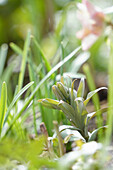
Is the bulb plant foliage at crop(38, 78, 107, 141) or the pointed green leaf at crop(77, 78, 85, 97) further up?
the pointed green leaf at crop(77, 78, 85, 97)

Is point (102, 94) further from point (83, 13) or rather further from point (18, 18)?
point (18, 18)

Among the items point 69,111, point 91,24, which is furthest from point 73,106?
point 91,24

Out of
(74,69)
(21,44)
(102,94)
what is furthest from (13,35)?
(74,69)

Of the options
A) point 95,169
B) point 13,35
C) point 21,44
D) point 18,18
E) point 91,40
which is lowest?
point 95,169

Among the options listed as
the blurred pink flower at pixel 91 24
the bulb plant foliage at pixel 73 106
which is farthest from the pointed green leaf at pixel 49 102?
the blurred pink flower at pixel 91 24

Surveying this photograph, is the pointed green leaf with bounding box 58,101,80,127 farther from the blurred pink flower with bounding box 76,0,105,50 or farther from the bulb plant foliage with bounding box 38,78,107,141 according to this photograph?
the blurred pink flower with bounding box 76,0,105,50

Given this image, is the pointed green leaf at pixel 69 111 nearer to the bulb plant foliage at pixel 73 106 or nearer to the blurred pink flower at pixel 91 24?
the bulb plant foliage at pixel 73 106

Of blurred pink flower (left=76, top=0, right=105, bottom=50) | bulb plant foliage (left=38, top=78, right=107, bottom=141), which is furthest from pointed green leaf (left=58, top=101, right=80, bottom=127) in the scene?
blurred pink flower (left=76, top=0, right=105, bottom=50)

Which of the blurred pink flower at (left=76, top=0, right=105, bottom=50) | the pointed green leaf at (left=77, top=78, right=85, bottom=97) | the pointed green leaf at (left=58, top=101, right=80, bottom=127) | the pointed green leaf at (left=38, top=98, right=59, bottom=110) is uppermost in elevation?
the blurred pink flower at (left=76, top=0, right=105, bottom=50)

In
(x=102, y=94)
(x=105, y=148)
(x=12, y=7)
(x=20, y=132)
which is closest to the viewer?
(x=105, y=148)
